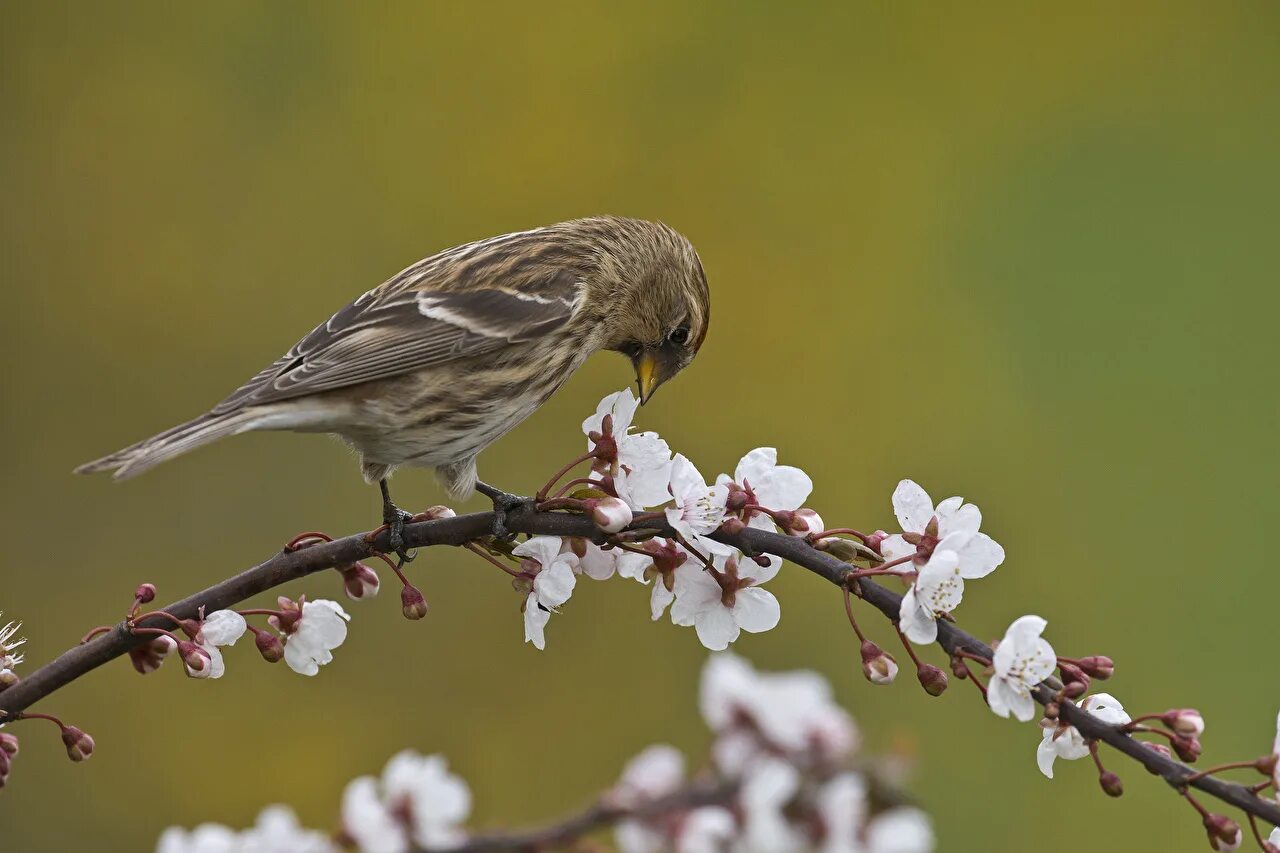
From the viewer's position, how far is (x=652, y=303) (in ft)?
13.2

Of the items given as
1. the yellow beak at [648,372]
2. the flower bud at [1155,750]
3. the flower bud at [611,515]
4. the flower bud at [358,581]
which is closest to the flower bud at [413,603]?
the flower bud at [358,581]

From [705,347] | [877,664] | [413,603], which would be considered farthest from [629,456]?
[705,347]

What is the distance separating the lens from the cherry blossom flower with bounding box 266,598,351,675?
2281 mm

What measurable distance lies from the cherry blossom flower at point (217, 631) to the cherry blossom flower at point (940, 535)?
0.95 m

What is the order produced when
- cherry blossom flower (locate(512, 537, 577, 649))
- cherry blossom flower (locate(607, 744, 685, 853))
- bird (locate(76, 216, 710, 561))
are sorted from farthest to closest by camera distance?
bird (locate(76, 216, 710, 561))
cherry blossom flower (locate(512, 537, 577, 649))
cherry blossom flower (locate(607, 744, 685, 853))

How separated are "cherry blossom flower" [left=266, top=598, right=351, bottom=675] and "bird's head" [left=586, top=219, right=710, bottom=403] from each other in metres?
1.75

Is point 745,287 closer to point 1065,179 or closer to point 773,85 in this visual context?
point 773,85

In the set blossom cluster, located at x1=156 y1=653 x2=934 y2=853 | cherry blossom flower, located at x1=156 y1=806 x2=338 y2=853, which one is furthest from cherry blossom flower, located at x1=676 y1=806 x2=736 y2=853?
cherry blossom flower, located at x1=156 y1=806 x2=338 y2=853

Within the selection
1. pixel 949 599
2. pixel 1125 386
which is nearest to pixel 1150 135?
pixel 1125 386

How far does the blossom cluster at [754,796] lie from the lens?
4.64 ft

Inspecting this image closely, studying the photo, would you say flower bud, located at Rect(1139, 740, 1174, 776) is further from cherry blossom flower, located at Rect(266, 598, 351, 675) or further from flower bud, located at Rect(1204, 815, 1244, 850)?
cherry blossom flower, located at Rect(266, 598, 351, 675)

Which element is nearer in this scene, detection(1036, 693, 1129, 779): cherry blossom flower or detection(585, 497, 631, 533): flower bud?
detection(1036, 693, 1129, 779): cherry blossom flower

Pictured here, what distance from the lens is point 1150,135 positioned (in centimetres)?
808

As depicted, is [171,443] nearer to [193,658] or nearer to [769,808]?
[193,658]
